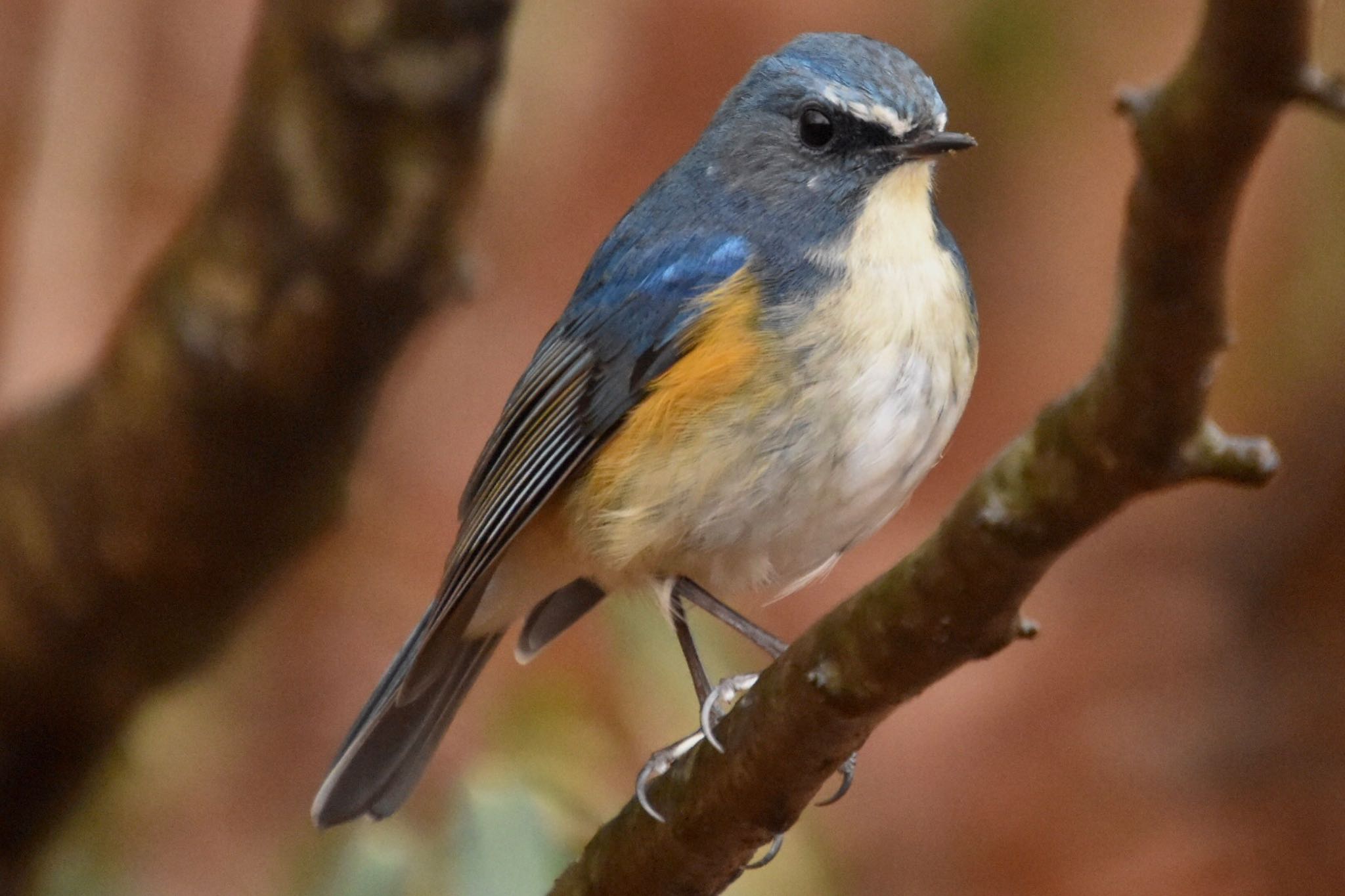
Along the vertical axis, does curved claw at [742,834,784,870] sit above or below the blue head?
below

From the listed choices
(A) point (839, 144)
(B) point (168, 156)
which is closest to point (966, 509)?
(A) point (839, 144)

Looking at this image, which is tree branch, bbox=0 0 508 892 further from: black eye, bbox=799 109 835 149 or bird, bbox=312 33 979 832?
black eye, bbox=799 109 835 149

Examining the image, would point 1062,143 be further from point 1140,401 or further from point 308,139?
point 1140,401

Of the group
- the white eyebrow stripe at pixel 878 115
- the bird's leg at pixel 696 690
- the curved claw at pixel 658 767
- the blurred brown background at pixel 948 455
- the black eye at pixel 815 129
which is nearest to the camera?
the curved claw at pixel 658 767

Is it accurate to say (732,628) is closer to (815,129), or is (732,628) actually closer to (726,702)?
(726,702)

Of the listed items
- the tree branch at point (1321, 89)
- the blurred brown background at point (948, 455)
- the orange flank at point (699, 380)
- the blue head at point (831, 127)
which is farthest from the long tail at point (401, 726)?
the tree branch at point (1321, 89)

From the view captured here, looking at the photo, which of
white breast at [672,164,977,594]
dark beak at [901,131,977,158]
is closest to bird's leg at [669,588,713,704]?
white breast at [672,164,977,594]

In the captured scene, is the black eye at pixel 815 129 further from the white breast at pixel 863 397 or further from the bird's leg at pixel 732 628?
the bird's leg at pixel 732 628
